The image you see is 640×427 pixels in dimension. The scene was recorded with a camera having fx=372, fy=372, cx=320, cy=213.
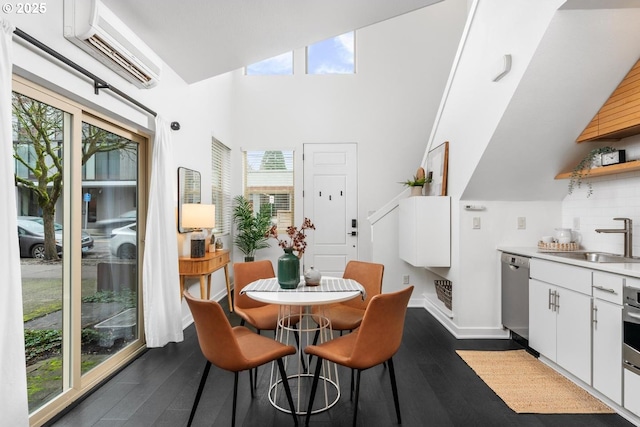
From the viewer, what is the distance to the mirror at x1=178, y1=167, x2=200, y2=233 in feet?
12.9

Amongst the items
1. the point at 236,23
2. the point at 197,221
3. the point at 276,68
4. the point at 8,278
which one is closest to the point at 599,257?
the point at 236,23

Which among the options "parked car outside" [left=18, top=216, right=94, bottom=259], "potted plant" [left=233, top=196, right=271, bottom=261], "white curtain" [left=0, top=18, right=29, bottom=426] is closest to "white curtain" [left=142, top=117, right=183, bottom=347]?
"parked car outside" [left=18, top=216, right=94, bottom=259]

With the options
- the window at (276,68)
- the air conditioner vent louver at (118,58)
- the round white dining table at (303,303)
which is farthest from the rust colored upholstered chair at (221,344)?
the window at (276,68)

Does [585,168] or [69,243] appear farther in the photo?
[585,168]

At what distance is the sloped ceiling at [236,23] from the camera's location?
274cm

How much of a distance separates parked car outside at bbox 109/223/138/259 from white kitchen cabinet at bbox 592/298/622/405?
140 inches

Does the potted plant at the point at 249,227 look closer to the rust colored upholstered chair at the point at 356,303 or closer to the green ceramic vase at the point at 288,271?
the rust colored upholstered chair at the point at 356,303

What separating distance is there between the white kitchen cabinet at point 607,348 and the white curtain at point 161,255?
3292mm

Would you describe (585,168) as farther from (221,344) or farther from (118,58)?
(118,58)

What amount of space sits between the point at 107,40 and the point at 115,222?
1.41 m

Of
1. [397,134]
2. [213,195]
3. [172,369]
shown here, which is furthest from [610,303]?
[213,195]

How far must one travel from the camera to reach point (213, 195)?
5258 millimetres

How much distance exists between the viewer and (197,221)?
3.86 m

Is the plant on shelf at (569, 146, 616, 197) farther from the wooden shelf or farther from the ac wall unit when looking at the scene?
the ac wall unit
